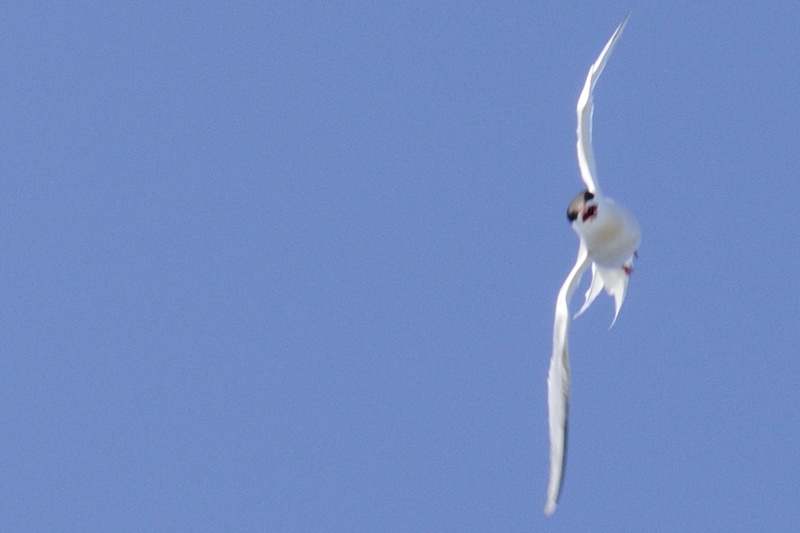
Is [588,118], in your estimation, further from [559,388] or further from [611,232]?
[559,388]

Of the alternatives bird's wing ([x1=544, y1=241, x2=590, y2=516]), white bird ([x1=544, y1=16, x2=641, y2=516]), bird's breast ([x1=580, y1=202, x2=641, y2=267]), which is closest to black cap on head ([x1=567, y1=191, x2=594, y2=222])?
white bird ([x1=544, y1=16, x2=641, y2=516])

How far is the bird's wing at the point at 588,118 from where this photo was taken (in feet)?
→ 58.8

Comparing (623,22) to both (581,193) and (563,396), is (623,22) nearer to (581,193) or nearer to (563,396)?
(581,193)

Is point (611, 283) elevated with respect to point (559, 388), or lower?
elevated

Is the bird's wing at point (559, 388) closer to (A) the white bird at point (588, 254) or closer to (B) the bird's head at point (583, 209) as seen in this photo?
(A) the white bird at point (588, 254)

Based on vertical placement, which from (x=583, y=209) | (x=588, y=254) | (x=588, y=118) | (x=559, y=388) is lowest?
(x=559, y=388)

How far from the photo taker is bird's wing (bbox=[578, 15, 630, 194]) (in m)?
17.9

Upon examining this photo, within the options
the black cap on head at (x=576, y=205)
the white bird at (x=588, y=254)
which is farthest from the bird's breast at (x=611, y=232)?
the black cap on head at (x=576, y=205)

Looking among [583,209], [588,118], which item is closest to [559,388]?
[583,209]

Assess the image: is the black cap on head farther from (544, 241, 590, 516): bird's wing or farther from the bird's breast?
(544, 241, 590, 516): bird's wing

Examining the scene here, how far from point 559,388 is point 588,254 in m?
1.22

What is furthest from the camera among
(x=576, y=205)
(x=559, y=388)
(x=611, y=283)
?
(x=611, y=283)

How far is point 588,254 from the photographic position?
17250 mm

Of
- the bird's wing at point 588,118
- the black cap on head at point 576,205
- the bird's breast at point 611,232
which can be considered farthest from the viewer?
the bird's wing at point 588,118
